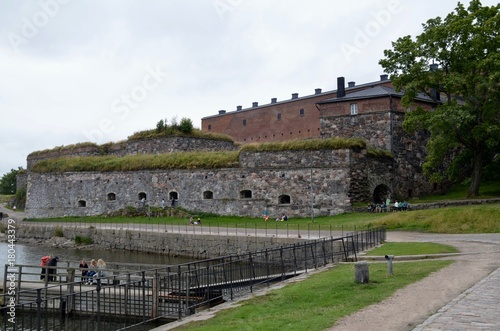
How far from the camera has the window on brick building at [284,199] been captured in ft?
119

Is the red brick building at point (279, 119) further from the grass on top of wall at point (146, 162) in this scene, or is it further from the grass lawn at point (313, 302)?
the grass lawn at point (313, 302)

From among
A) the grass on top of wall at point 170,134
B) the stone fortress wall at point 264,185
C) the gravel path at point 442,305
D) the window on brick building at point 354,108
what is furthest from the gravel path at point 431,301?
the grass on top of wall at point 170,134

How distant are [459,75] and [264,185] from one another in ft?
46.6

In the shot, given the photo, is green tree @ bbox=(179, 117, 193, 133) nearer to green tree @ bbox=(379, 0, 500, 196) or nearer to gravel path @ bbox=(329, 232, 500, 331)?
green tree @ bbox=(379, 0, 500, 196)

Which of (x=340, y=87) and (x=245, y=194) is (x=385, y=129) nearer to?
(x=340, y=87)

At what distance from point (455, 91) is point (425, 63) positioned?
8.24ft

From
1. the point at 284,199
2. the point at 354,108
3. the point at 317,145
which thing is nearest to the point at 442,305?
the point at 317,145

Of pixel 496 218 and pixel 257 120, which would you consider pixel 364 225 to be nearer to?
pixel 496 218

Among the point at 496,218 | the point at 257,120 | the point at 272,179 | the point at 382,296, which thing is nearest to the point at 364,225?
the point at 496,218

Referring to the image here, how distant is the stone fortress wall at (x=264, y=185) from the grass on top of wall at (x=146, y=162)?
467mm

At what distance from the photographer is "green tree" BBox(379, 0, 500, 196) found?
31.1 m

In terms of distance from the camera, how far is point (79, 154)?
51.7m

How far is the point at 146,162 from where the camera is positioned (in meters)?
41.7

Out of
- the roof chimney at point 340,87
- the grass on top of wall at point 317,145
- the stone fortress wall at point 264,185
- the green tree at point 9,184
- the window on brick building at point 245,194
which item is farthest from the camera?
the green tree at point 9,184
